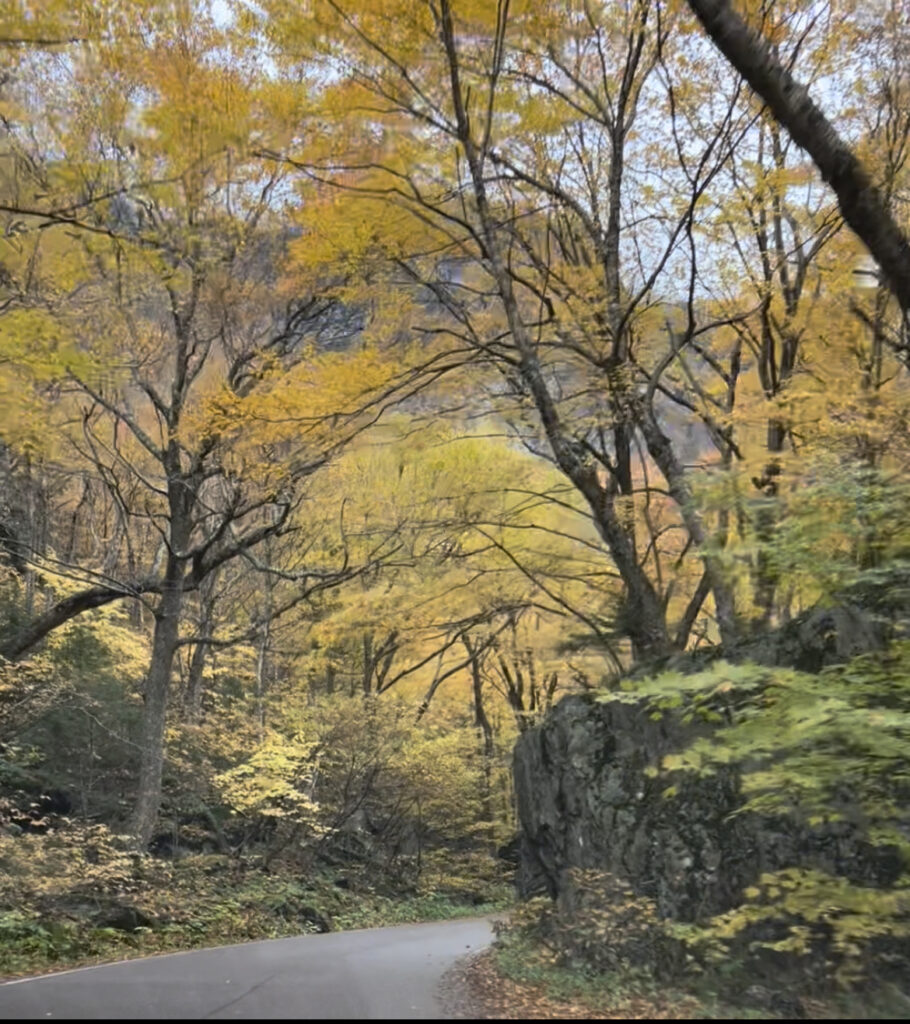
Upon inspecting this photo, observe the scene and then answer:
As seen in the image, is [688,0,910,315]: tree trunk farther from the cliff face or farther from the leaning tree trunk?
the leaning tree trunk

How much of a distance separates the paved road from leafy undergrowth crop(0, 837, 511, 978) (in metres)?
0.78

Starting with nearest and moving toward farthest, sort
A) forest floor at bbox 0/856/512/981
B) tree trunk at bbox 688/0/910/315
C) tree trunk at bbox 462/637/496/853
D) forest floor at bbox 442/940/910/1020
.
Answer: tree trunk at bbox 688/0/910/315, forest floor at bbox 442/940/910/1020, forest floor at bbox 0/856/512/981, tree trunk at bbox 462/637/496/853

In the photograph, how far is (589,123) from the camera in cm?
941

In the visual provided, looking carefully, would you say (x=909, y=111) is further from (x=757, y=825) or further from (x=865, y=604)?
(x=757, y=825)

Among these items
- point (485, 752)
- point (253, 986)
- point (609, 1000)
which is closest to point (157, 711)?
point (253, 986)

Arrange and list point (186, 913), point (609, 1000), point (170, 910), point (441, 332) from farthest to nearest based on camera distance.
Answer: point (186, 913) < point (170, 910) < point (441, 332) < point (609, 1000)

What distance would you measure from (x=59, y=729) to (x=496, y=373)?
40.5ft

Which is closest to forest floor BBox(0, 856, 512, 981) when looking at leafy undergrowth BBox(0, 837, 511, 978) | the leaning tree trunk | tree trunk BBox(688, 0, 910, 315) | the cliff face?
leafy undergrowth BBox(0, 837, 511, 978)

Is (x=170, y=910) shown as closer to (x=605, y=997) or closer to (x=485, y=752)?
(x=605, y=997)

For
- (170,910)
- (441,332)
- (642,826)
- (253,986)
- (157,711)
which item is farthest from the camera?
(157,711)

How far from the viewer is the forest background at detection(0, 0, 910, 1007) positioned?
732 cm

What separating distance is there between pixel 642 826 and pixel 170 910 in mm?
7275

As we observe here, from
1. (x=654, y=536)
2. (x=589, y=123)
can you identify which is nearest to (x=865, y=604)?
(x=654, y=536)

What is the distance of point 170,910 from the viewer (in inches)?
449
